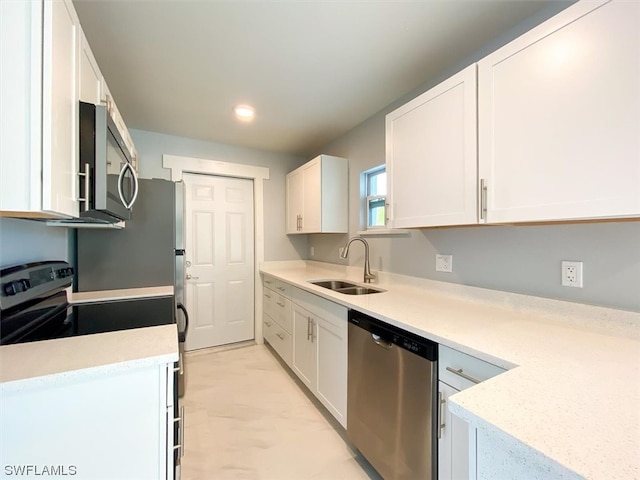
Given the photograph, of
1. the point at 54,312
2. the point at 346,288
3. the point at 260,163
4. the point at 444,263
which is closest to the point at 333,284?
the point at 346,288

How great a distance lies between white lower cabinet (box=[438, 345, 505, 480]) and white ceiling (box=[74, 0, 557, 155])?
157 centimetres

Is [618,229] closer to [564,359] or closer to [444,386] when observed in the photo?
[564,359]

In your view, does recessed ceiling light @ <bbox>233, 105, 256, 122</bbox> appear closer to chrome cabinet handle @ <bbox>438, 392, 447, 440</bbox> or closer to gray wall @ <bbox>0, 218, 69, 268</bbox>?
gray wall @ <bbox>0, 218, 69, 268</bbox>

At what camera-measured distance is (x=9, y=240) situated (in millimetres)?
1214

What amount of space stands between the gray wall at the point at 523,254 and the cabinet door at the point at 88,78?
190cm

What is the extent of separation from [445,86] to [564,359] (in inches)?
50.5

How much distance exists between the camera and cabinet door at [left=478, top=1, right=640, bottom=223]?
867 millimetres

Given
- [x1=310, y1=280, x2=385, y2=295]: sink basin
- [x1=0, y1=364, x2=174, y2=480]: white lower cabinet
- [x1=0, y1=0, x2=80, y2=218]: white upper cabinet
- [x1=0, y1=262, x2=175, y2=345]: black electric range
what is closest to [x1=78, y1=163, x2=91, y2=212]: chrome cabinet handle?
[x1=0, y1=0, x2=80, y2=218]: white upper cabinet

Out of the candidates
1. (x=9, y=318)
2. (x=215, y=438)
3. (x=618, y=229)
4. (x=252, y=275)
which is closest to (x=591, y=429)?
(x=618, y=229)

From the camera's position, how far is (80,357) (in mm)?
867

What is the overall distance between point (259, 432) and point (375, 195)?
2.04 metres

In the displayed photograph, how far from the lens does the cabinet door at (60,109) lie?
0.79m

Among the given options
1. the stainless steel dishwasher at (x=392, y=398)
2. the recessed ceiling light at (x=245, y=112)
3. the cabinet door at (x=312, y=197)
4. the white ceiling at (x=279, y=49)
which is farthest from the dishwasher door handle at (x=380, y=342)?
the recessed ceiling light at (x=245, y=112)

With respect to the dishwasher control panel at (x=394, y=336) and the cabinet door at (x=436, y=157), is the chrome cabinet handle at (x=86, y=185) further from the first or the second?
the cabinet door at (x=436, y=157)
